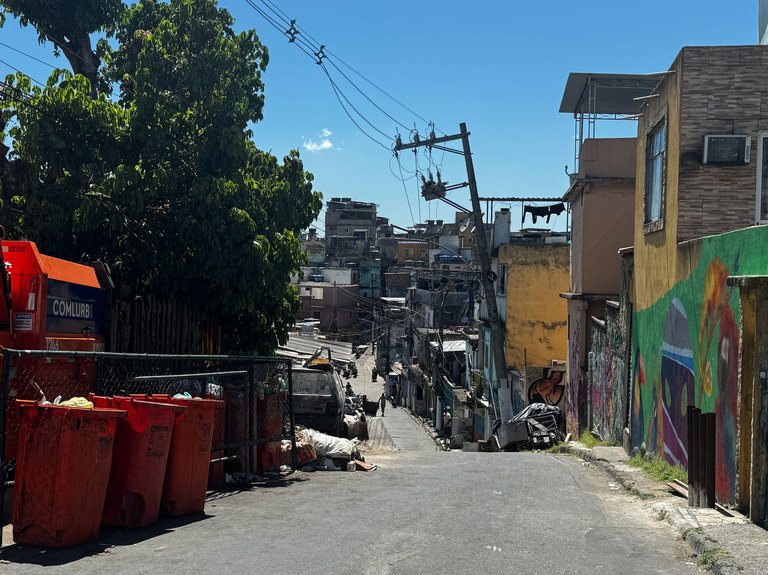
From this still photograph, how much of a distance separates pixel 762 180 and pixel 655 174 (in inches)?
88.3

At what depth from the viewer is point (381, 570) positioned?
6.49 meters

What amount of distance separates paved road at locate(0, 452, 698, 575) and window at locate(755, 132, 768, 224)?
5113 millimetres

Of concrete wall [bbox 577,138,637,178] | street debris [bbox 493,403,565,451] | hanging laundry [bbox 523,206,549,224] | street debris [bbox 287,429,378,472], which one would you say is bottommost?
street debris [bbox 493,403,565,451]

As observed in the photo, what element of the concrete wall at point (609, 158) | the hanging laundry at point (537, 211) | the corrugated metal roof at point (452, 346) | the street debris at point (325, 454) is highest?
the hanging laundry at point (537, 211)

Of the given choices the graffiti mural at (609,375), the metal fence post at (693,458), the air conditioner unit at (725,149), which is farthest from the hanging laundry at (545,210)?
the metal fence post at (693,458)

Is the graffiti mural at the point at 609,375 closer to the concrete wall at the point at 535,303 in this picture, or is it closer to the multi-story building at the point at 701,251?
the multi-story building at the point at 701,251

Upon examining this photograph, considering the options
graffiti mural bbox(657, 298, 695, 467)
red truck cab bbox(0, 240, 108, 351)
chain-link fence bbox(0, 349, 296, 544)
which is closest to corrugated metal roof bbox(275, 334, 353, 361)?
graffiti mural bbox(657, 298, 695, 467)

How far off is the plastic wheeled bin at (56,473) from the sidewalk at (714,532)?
4.88 meters

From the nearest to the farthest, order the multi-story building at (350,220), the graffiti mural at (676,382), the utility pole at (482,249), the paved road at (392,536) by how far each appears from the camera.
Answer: the paved road at (392,536) → the graffiti mural at (676,382) → the utility pole at (482,249) → the multi-story building at (350,220)

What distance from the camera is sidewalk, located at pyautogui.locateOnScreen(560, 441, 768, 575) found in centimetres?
687

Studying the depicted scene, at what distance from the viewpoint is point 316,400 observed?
17.6 metres

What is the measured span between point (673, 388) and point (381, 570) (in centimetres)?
797

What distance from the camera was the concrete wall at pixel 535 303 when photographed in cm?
3559

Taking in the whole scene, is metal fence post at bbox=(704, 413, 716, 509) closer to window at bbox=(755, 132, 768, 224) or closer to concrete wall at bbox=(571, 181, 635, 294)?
window at bbox=(755, 132, 768, 224)
